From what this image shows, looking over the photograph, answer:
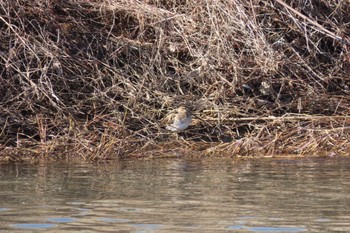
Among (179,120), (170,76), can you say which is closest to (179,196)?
(179,120)

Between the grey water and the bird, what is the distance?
23.9 inches

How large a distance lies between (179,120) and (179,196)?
2.74 metres

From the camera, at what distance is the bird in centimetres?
913

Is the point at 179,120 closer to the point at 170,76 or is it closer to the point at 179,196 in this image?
the point at 170,76

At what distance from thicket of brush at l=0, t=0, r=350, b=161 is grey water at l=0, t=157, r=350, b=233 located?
0.61 metres

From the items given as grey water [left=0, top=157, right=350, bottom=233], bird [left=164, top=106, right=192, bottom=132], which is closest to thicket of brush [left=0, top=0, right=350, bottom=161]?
bird [left=164, top=106, right=192, bottom=132]

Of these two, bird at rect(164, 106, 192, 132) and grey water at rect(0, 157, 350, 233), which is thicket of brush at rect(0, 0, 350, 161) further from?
grey water at rect(0, 157, 350, 233)

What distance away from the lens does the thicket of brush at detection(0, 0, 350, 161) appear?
29.7 ft

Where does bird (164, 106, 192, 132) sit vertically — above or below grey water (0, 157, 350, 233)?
below

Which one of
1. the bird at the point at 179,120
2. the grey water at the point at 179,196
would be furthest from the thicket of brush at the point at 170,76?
the grey water at the point at 179,196

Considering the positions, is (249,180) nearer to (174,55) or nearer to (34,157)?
(34,157)

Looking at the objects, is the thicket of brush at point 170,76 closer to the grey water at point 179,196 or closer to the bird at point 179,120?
the bird at point 179,120

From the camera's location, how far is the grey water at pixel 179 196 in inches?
214

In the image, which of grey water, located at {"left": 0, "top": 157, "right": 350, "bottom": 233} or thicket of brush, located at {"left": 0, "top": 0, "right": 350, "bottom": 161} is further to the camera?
thicket of brush, located at {"left": 0, "top": 0, "right": 350, "bottom": 161}
